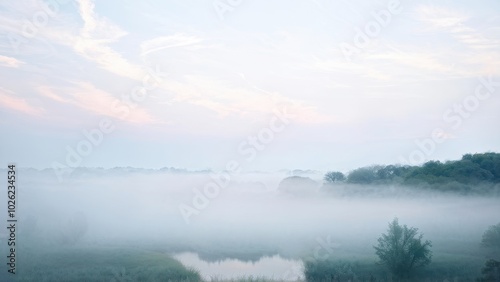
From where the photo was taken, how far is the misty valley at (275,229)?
4128 cm

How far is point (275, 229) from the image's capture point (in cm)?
8712

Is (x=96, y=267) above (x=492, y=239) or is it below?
below

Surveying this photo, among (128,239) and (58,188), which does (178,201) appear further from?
(128,239)

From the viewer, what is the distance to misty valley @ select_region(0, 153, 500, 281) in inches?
1625

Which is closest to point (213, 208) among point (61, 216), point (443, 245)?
point (61, 216)

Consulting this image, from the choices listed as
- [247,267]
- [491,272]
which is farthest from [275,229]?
[491,272]

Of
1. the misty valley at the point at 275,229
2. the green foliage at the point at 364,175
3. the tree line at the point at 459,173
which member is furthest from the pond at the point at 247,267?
the green foliage at the point at 364,175

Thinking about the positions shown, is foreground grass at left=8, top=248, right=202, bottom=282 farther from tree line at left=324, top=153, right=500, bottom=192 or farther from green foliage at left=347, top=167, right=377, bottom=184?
green foliage at left=347, top=167, right=377, bottom=184

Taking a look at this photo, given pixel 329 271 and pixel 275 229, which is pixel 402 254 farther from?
pixel 275 229

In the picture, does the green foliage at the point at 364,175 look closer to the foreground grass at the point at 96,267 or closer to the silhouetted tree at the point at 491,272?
the foreground grass at the point at 96,267

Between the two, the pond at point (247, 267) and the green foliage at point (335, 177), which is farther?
the green foliage at point (335, 177)

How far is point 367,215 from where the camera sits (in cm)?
9331

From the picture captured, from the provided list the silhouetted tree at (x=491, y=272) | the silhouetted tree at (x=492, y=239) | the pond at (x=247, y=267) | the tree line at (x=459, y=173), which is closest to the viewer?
the silhouetted tree at (x=491, y=272)

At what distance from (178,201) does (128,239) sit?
7640cm
